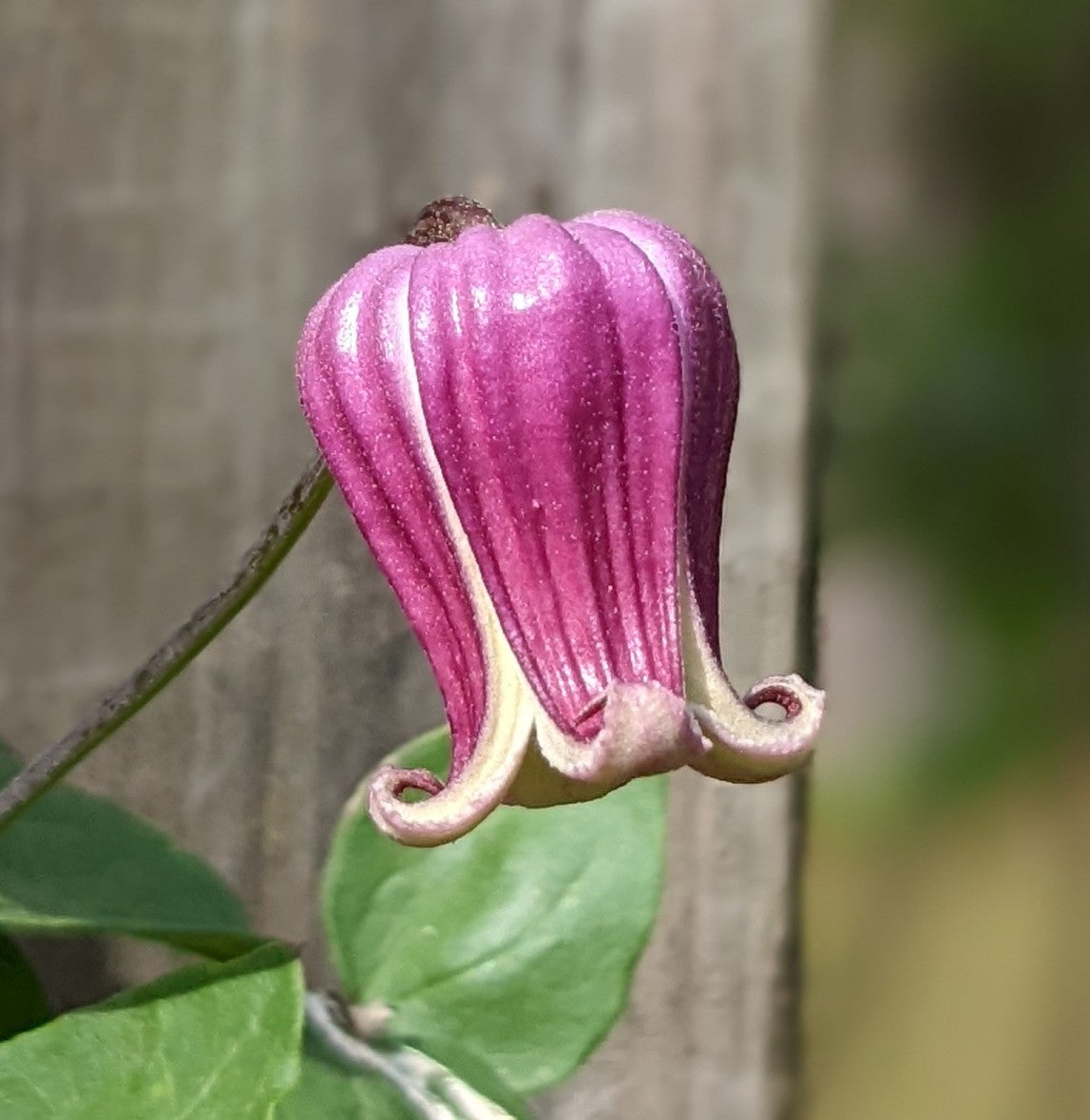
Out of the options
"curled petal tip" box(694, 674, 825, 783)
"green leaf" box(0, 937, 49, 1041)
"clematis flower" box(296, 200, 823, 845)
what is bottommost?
"green leaf" box(0, 937, 49, 1041)

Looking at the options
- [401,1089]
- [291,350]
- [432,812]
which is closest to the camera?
[432,812]

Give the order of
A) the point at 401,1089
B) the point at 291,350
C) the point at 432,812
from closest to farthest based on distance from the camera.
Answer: the point at 432,812 < the point at 401,1089 < the point at 291,350

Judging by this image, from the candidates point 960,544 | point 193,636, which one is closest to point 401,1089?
point 193,636

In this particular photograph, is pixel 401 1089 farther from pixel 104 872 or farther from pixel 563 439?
pixel 563 439

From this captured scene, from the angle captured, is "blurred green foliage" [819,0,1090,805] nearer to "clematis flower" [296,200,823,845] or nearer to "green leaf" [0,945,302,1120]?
"clematis flower" [296,200,823,845]

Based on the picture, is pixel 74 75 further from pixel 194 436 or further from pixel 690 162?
pixel 690 162

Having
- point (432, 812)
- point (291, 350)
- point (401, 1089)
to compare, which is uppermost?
point (291, 350)

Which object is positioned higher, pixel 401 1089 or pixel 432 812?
pixel 432 812

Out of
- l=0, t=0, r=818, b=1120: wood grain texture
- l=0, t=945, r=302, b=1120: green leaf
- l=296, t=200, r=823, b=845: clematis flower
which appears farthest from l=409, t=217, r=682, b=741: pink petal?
l=0, t=0, r=818, b=1120: wood grain texture
